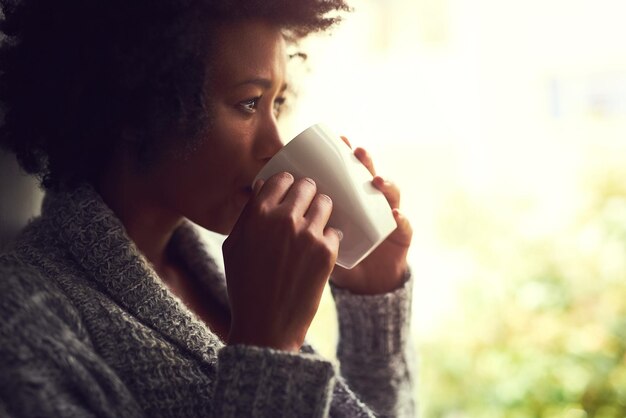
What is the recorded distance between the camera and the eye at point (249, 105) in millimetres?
815

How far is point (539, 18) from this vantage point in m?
2.42

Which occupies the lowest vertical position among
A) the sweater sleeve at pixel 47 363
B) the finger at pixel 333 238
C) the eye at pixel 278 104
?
the sweater sleeve at pixel 47 363

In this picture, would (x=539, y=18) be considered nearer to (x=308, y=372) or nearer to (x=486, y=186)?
(x=486, y=186)

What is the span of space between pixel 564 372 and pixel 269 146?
1244mm

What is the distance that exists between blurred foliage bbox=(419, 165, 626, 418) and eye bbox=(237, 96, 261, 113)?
126cm

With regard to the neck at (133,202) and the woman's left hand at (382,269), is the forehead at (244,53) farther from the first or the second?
the woman's left hand at (382,269)

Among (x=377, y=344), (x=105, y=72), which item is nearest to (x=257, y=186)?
(x=105, y=72)

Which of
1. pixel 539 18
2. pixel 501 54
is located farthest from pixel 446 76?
pixel 539 18

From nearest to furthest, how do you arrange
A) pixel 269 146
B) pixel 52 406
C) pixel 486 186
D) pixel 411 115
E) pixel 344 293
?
1. pixel 52 406
2. pixel 269 146
3. pixel 344 293
4. pixel 486 186
5. pixel 411 115

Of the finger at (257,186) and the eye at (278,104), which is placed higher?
the eye at (278,104)

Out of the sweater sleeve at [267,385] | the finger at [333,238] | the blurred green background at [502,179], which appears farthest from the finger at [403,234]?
the blurred green background at [502,179]

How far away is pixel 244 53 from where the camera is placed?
796 mm

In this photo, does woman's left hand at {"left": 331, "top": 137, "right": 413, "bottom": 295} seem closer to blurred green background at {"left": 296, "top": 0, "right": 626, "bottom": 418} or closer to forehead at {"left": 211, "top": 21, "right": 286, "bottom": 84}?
forehead at {"left": 211, "top": 21, "right": 286, "bottom": 84}

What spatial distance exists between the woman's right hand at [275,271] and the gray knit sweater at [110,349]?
0.03 meters
